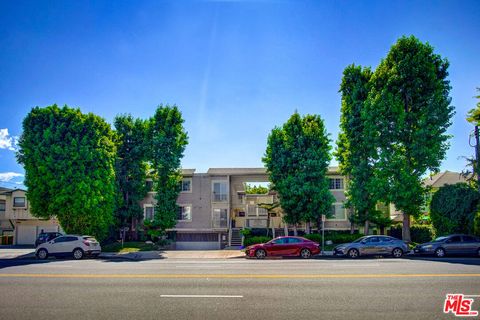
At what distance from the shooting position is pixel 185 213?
38219mm

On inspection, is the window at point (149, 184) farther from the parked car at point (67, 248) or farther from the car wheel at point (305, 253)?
the car wheel at point (305, 253)

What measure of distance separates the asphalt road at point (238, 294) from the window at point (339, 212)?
70.8ft

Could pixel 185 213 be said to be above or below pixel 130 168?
below

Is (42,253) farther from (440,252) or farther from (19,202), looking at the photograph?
(440,252)

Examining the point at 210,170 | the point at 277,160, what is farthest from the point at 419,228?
the point at 210,170

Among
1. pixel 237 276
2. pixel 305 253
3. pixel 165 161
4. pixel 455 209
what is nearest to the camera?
pixel 237 276

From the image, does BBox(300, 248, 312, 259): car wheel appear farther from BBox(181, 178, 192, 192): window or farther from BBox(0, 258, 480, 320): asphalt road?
BBox(181, 178, 192, 192): window

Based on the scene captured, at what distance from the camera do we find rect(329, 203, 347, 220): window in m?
36.3

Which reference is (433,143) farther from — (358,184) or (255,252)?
(255,252)

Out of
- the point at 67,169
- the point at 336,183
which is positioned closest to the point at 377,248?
the point at 336,183

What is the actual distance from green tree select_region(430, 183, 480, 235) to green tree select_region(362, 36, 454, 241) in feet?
4.85

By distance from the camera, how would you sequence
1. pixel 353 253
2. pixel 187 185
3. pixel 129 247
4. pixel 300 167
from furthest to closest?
pixel 187 185 < pixel 300 167 < pixel 129 247 < pixel 353 253

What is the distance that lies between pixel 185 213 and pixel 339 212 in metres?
15.5

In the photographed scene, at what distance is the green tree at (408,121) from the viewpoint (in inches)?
1051
